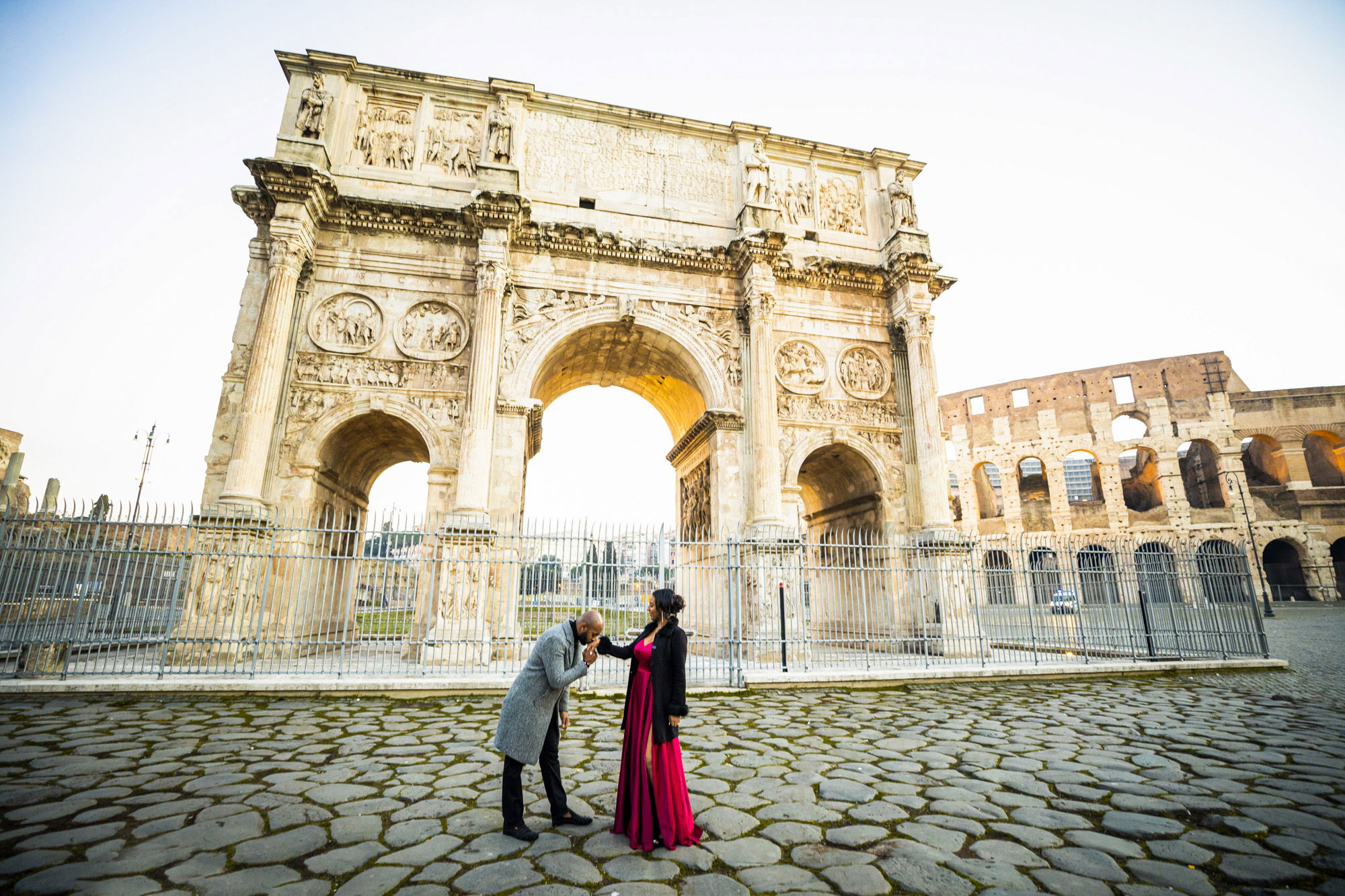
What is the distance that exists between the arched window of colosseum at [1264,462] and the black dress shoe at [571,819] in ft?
124

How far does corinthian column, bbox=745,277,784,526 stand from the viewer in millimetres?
11820

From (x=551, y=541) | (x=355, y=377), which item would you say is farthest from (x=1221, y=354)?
(x=355, y=377)

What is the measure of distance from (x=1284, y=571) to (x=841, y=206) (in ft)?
96.6

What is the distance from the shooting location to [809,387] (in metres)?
13.5

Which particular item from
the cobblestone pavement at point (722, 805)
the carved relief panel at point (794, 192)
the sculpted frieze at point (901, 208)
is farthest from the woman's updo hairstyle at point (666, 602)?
the sculpted frieze at point (901, 208)

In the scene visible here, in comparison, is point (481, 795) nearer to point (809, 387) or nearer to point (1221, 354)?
point (809, 387)

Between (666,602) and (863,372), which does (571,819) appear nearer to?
(666,602)

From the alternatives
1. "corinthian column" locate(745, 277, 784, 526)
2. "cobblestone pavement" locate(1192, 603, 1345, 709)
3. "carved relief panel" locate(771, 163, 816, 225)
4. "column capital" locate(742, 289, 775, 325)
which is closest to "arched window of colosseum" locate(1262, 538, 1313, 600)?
"cobblestone pavement" locate(1192, 603, 1345, 709)

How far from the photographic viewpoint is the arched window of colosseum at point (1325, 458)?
28367 millimetres

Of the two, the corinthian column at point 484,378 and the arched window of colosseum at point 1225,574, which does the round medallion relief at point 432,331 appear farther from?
the arched window of colosseum at point 1225,574

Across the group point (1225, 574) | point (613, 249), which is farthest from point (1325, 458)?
point (613, 249)

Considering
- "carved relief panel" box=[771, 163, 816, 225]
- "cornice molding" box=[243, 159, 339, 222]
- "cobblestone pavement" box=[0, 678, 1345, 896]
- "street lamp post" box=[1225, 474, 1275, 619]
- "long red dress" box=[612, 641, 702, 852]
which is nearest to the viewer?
"cobblestone pavement" box=[0, 678, 1345, 896]

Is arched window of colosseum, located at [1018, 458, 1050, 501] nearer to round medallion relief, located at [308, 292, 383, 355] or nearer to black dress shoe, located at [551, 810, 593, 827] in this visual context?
round medallion relief, located at [308, 292, 383, 355]

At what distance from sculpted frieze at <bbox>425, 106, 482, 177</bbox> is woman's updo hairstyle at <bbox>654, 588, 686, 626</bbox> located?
12458 mm
